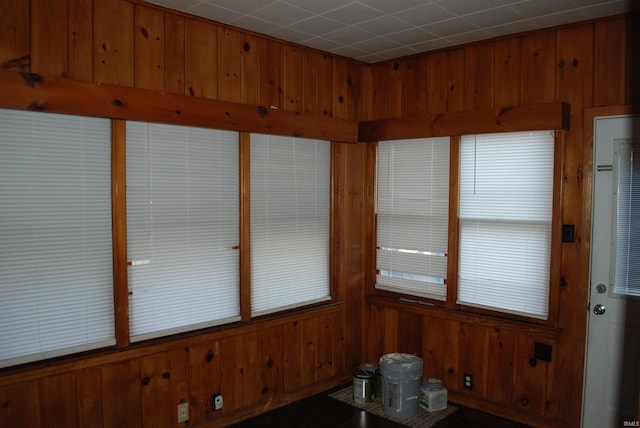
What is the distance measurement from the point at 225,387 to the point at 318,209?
1617 millimetres

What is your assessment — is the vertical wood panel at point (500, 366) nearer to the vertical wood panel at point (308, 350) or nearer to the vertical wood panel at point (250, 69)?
the vertical wood panel at point (308, 350)

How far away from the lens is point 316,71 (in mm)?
3996

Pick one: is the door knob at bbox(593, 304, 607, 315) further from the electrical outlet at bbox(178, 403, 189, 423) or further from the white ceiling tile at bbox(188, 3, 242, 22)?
the white ceiling tile at bbox(188, 3, 242, 22)

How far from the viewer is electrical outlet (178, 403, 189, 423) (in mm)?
3174

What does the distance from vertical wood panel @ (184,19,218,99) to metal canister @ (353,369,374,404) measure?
97.9 inches

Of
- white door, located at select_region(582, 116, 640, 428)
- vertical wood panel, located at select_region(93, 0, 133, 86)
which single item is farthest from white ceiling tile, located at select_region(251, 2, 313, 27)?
white door, located at select_region(582, 116, 640, 428)

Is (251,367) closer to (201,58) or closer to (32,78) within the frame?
(201,58)

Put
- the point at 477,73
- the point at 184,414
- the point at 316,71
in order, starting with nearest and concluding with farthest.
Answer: the point at 184,414, the point at 477,73, the point at 316,71

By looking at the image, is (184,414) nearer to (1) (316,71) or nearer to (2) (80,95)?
(2) (80,95)

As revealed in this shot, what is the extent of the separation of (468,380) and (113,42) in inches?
140

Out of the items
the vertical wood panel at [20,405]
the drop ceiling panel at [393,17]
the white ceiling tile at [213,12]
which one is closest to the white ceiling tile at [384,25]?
the drop ceiling panel at [393,17]

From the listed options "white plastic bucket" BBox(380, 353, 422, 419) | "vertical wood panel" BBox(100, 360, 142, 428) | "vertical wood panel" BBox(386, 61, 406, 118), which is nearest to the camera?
"vertical wood panel" BBox(100, 360, 142, 428)

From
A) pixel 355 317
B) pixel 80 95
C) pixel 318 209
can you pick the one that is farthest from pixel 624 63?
pixel 80 95

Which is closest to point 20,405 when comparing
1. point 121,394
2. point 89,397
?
point 89,397
